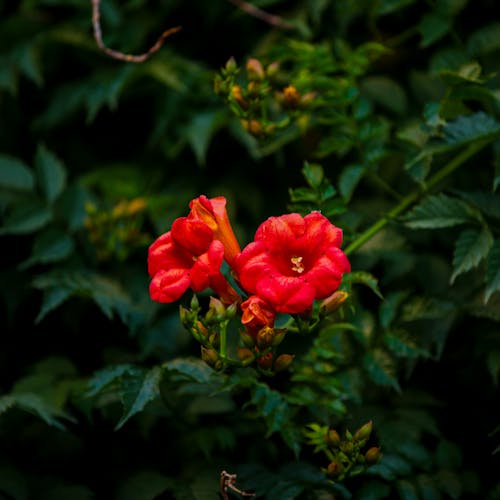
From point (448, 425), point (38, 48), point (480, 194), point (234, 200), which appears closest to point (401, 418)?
point (448, 425)

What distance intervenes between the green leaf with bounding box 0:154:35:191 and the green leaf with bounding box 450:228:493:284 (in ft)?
6.94

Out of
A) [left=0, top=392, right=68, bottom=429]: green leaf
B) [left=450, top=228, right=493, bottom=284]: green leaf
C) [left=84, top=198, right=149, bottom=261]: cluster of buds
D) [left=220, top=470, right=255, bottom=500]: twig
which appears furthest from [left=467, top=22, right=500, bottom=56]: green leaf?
[left=0, top=392, right=68, bottom=429]: green leaf

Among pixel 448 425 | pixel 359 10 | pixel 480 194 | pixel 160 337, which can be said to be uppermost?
pixel 359 10

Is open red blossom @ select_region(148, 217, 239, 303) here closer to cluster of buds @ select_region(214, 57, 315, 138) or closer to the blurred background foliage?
the blurred background foliage

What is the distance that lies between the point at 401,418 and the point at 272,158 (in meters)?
1.61

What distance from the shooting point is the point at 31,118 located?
169 inches

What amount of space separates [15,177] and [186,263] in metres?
1.69

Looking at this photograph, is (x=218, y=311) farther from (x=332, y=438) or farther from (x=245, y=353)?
(x=332, y=438)

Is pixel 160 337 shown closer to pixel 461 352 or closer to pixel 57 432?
pixel 57 432

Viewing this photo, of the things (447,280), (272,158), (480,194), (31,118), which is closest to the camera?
(480,194)

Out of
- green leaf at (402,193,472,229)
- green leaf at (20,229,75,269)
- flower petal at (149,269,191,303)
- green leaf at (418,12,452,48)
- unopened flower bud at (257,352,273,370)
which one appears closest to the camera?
flower petal at (149,269,191,303)

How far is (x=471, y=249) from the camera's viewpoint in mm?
2484

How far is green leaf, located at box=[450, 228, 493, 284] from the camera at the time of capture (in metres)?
2.44

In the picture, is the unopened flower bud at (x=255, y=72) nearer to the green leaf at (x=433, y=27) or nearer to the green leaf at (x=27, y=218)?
the green leaf at (x=433, y=27)
